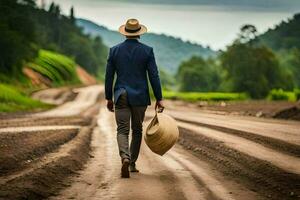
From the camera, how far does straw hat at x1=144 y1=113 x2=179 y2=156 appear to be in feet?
33.1

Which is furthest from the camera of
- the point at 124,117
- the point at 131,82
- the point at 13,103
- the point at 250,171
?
the point at 13,103

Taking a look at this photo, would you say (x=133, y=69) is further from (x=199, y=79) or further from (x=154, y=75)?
(x=199, y=79)

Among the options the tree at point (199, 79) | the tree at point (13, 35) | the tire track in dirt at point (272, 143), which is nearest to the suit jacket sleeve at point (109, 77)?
the tire track in dirt at point (272, 143)

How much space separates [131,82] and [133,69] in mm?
218

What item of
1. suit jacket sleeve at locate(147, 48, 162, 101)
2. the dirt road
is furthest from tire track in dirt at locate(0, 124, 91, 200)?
suit jacket sleeve at locate(147, 48, 162, 101)

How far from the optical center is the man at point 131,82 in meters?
9.96

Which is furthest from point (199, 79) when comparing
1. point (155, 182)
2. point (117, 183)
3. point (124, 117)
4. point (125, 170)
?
point (117, 183)

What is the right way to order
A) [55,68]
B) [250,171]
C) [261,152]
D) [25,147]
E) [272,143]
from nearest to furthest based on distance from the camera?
[250,171], [261,152], [25,147], [272,143], [55,68]

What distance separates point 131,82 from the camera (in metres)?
10.1

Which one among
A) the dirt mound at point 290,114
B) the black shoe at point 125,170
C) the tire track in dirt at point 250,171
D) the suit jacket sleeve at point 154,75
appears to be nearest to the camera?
the tire track in dirt at point 250,171

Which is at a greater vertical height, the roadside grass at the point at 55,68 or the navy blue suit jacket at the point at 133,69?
the roadside grass at the point at 55,68

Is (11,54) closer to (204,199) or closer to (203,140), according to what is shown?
(203,140)

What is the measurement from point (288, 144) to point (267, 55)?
262 ft

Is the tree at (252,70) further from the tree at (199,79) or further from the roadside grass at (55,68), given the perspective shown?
the tree at (199,79)
